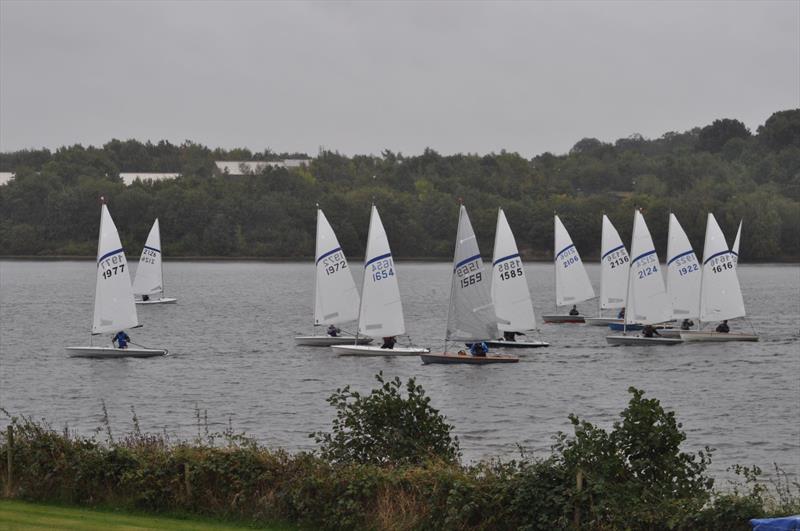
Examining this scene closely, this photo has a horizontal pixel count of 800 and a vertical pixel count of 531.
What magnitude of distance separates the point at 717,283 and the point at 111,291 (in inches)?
1262

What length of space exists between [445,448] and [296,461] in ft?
10.4

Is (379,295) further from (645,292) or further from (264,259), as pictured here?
(264,259)

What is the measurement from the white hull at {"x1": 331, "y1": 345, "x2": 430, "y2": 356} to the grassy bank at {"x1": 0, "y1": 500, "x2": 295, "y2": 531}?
37.1 m

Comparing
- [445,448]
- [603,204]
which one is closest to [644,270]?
[445,448]

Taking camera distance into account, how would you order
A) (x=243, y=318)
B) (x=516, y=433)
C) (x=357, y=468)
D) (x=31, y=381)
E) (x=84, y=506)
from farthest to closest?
1. (x=243, y=318)
2. (x=31, y=381)
3. (x=516, y=433)
4. (x=84, y=506)
5. (x=357, y=468)

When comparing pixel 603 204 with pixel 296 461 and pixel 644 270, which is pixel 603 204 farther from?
pixel 296 461

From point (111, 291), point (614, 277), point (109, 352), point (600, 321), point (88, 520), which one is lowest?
point (88, 520)

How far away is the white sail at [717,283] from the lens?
2783 inches

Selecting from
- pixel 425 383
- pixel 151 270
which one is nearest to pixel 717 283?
pixel 425 383

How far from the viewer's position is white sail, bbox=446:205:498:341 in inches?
2231

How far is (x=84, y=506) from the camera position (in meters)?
22.5

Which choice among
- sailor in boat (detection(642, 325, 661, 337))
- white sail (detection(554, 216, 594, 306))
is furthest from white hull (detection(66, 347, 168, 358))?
white sail (detection(554, 216, 594, 306))

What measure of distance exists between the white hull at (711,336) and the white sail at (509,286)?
9779 millimetres

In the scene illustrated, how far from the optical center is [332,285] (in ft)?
214
